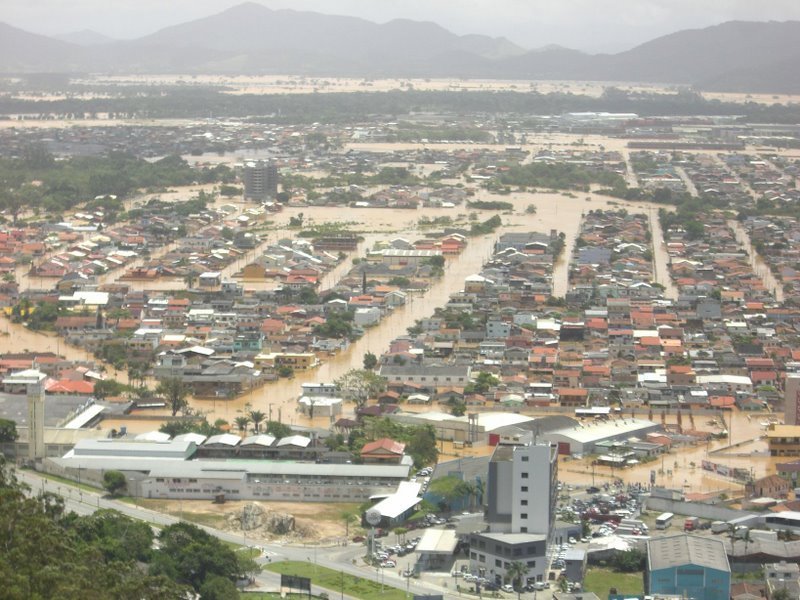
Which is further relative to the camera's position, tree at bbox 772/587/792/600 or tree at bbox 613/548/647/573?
tree at bbox 613/548/647/573

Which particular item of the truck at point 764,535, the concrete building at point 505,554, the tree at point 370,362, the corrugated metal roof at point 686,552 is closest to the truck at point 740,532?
the truck at point 764,535

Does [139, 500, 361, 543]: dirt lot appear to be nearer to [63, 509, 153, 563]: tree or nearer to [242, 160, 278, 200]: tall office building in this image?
[63, 509, 153, 563]: tree

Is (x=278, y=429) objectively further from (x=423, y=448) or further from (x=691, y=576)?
(x=691, y=576)

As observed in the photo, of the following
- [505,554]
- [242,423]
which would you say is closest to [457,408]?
[242,423]

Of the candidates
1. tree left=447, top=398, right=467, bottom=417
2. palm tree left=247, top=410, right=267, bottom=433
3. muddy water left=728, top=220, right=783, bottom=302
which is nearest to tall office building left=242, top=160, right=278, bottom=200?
muddy water left=728, top=220, right=783, bottom=302

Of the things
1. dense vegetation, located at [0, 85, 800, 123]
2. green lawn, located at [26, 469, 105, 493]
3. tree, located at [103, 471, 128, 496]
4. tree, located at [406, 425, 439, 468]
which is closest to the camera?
tree, located at [103, 471, 128, 496]
